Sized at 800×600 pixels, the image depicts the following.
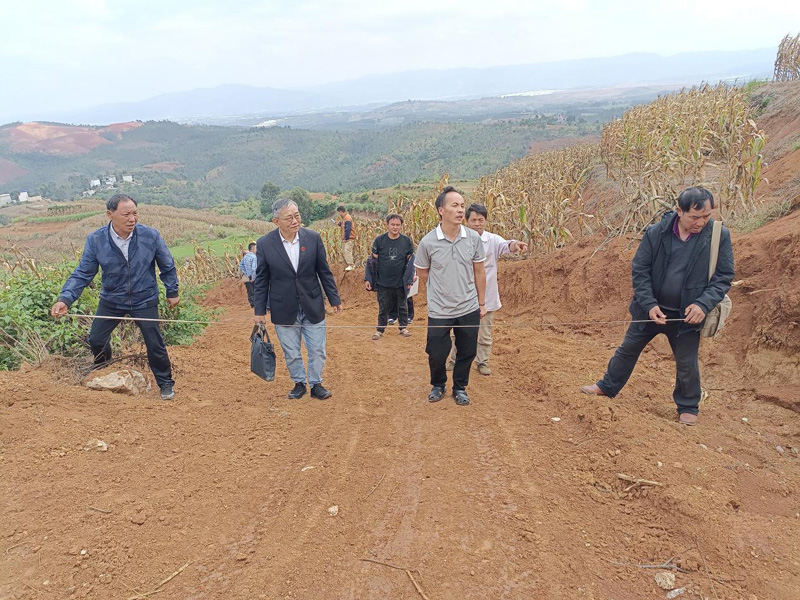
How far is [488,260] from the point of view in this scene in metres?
4.87

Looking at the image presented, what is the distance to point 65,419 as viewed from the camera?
3746 mm

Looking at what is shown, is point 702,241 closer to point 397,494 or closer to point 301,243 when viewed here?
point 397,494

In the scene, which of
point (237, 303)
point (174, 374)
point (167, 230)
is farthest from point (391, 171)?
point (174, 374)

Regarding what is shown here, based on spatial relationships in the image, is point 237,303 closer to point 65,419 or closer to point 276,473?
point 65,419

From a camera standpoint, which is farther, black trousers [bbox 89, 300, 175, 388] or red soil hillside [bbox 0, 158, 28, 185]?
red soil hillside [bbox 0, 158, 28, 185]

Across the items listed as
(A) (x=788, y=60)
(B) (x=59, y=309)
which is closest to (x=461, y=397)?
(B) (x=59, y=309)

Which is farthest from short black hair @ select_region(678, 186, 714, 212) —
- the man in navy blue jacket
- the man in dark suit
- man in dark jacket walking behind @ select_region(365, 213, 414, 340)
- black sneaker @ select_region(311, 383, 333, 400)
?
the man in navy blue jacket

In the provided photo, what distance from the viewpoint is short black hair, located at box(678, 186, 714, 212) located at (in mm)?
3297

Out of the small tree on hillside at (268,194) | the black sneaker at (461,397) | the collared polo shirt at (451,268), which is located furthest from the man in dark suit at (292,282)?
the small tree on hillside at (268,194)

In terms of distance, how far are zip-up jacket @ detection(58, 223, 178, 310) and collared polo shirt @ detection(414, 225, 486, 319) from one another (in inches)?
90.0

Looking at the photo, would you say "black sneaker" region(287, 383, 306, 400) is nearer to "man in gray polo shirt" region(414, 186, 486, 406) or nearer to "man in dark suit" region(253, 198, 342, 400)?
"man in dark suit" region(253, 198, 342, 400)

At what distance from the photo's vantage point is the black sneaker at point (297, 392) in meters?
4.70

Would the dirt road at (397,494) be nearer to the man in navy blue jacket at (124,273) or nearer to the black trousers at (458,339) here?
the black trousers at (458,339)

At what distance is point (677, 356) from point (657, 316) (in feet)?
1.39
